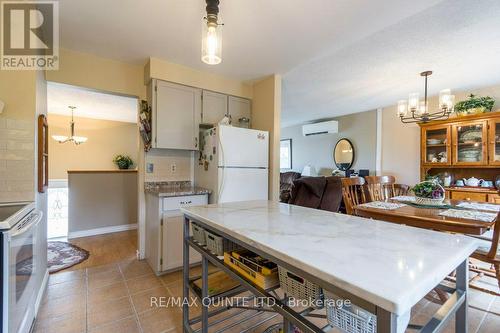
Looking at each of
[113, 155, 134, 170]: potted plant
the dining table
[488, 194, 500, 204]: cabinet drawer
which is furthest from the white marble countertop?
[113, 155, 134, 170]: potted plant

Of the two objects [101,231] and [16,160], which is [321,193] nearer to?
[16,160]

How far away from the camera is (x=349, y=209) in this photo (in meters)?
2.32

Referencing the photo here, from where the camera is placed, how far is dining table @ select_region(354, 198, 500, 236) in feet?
5.02

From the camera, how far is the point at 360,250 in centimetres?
80

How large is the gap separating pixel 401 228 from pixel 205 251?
98cm

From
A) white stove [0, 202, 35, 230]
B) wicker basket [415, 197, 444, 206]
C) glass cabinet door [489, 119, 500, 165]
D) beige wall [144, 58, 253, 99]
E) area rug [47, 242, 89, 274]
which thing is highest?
beige wall [144, 58, 253, 99]

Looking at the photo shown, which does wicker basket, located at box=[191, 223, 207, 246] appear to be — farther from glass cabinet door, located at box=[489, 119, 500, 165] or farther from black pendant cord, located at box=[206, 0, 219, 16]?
glass cabinet door, located at box=[489, 119, 500, 165]

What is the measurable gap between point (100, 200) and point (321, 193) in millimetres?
3514

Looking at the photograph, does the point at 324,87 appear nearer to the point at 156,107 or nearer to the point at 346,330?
the point at 156,107

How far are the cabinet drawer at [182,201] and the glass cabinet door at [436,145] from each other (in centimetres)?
367

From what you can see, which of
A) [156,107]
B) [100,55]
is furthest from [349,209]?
[100,55]

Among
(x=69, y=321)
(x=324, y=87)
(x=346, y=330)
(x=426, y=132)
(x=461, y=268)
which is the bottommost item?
(x=69, y=321)

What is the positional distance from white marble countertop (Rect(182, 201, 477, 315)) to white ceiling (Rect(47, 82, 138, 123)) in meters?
3.12

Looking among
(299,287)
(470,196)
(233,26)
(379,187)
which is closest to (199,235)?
(299,287)
